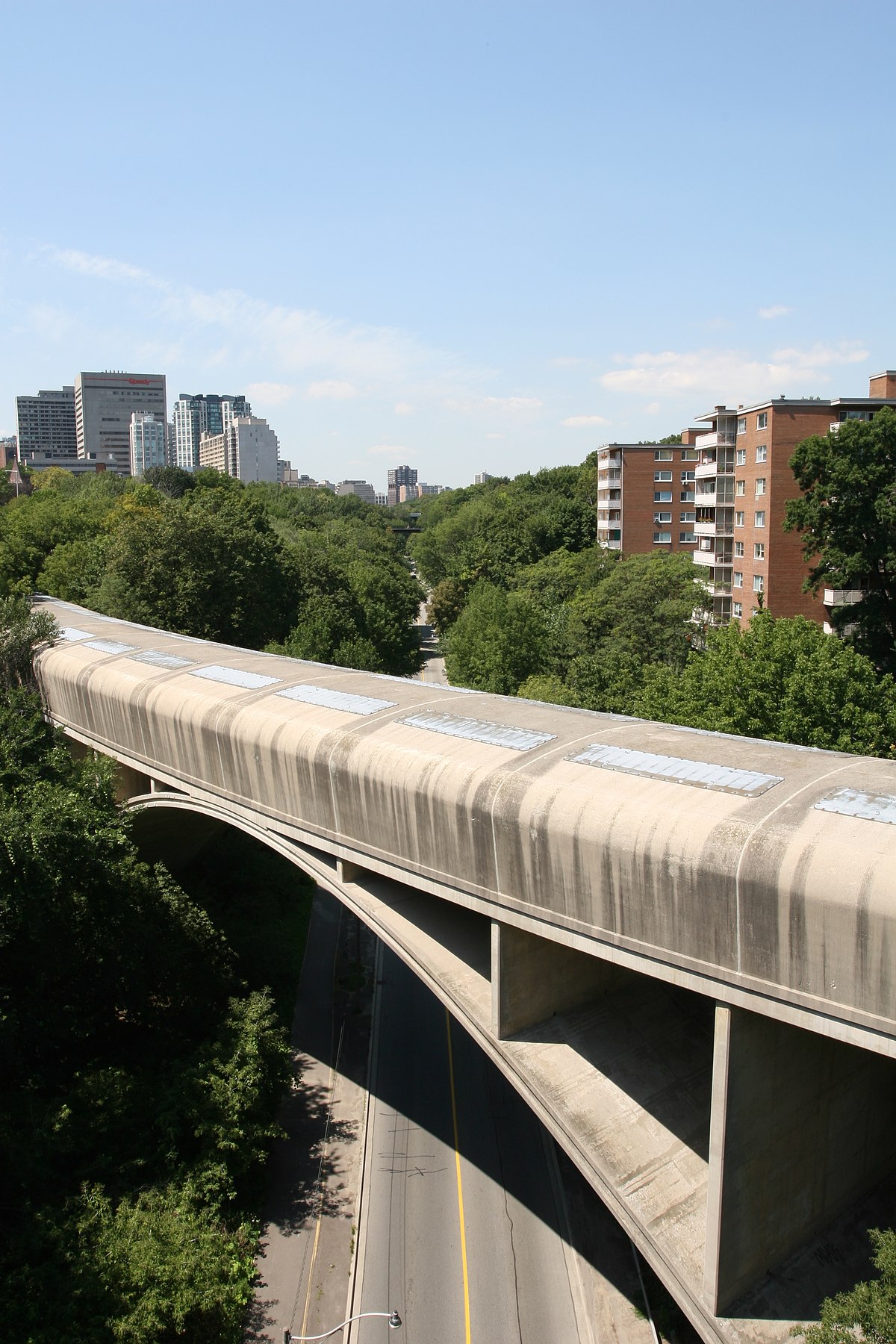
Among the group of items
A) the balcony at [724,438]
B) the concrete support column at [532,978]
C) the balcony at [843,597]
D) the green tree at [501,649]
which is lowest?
the concrete support column at [532,978]

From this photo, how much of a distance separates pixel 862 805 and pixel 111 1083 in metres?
17.0

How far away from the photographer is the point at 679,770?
559 inches

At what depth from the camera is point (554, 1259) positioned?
19.0 meters

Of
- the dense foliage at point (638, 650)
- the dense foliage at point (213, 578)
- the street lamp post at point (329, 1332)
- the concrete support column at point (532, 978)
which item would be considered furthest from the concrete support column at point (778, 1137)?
the dense foliage at point (213, 578)

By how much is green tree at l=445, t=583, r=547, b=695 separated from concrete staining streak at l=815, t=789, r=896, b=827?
3144cm

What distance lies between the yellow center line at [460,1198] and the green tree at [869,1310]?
8251mm

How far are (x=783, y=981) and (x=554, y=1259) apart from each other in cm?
1147

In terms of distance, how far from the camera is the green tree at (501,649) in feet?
148

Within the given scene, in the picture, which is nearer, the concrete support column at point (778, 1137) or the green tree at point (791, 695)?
the concrete support column at point (778, 1137)

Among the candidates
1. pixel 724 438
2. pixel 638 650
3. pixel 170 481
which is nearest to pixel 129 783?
pixel 638 650

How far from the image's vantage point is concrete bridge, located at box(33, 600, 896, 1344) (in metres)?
11.4

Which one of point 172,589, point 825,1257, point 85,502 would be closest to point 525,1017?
point 825,1257

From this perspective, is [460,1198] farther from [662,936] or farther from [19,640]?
[19,640]

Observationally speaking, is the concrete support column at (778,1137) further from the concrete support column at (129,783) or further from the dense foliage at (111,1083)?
the concrete support column at (129,783)
